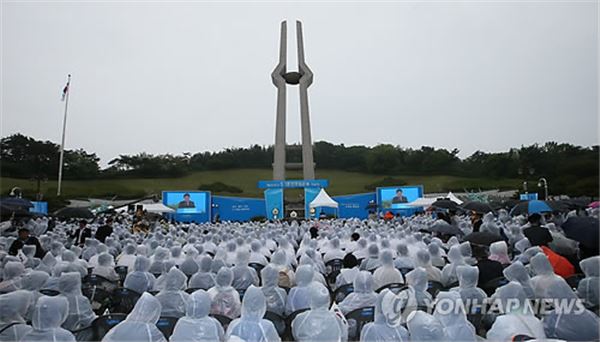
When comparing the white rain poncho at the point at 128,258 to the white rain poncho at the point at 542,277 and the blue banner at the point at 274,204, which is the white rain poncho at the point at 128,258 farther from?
the blue banner at the point at 274,204

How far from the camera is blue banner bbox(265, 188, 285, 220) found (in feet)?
100

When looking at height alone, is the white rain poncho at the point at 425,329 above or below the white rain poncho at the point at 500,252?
below

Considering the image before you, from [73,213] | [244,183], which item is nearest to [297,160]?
[244,183]

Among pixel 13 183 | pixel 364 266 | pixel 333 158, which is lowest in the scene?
pixel 364 266

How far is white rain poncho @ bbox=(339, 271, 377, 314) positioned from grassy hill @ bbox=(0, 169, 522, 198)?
49.9 meters

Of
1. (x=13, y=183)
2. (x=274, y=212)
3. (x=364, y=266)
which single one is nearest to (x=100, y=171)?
(x=13, y=183)

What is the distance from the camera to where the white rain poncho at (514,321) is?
3.29 meters

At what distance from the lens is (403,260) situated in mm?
7500

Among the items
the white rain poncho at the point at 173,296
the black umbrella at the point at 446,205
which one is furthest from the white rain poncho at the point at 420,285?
the black umbrella at the point at 446,205

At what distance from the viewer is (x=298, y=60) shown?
41.1 meters

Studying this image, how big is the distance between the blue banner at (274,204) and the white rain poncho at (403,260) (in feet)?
75.0

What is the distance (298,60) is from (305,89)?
326cm

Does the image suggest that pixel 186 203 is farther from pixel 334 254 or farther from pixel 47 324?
pixel 47 324

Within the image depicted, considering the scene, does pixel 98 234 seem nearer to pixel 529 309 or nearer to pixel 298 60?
pixel 529 309
